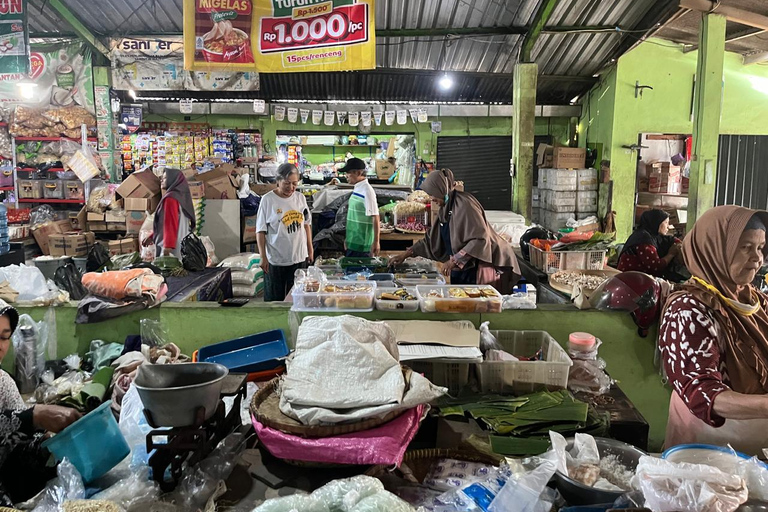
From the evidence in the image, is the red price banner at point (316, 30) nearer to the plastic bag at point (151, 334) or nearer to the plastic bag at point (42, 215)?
the plastic bag at point (151, 334)

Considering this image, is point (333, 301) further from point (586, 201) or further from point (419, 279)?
point (586, 201)

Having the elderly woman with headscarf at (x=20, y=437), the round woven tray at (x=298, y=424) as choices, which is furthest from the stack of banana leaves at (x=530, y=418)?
the elderly woman with headscarf at (x=20, y=437)

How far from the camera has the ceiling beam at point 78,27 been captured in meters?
7.97

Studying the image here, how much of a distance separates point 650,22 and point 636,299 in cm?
755

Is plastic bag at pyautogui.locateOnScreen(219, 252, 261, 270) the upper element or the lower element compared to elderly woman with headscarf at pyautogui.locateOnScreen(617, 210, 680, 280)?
lower

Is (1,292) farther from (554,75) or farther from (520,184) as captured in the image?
(554,75)

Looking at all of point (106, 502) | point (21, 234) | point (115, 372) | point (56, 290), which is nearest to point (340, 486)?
point (106, 502)

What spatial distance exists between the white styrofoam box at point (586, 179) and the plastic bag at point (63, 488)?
10221 millimetres

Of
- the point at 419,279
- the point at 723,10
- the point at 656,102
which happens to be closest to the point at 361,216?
the point at 419,279

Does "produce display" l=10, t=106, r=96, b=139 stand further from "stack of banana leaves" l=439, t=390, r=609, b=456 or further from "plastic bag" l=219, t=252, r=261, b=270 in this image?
"stack of banana leaves" l=439, t=390, r=609, b=456

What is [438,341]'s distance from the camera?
8.31ft

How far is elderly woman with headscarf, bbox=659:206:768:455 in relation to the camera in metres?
1.97

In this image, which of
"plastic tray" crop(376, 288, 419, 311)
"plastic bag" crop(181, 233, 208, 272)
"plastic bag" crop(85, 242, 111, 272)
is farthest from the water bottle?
"plastic tray" crop(376, 288, 419, 311)

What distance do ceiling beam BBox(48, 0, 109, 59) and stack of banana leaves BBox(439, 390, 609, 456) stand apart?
8875 millimetres
